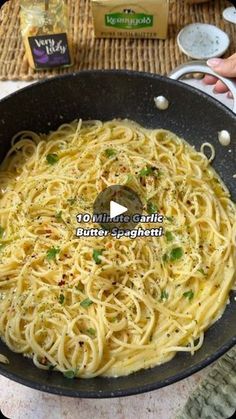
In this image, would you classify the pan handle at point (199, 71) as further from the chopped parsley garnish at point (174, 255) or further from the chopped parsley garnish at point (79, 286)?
the chopped parsley garnish at point (79, 286)

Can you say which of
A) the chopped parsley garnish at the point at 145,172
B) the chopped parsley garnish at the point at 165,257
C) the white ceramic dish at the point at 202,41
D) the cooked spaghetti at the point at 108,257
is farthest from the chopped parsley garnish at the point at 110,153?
the white ceramic dish at the point at 202,41

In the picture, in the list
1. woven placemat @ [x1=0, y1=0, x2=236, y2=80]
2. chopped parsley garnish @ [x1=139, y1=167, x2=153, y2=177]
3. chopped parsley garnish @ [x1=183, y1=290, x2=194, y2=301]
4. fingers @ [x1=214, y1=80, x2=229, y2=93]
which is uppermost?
woven placemat @ [x1=0, y1=0, x2=236, y2=80]

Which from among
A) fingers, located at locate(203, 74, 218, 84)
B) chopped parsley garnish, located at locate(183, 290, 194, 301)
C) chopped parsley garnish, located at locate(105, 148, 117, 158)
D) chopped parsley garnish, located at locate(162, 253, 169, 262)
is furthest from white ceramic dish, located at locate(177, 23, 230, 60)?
chopped parsley garnish, located at locate(183, 290, 194, 301)

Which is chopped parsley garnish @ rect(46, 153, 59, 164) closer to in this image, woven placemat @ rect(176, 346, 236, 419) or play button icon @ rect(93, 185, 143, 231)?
play button icon @ rect(93, 185, 143, 231)

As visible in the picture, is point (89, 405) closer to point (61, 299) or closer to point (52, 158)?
point (61, 299)

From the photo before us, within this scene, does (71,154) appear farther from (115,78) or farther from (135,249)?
(135,249)

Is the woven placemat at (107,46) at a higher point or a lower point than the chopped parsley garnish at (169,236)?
higher

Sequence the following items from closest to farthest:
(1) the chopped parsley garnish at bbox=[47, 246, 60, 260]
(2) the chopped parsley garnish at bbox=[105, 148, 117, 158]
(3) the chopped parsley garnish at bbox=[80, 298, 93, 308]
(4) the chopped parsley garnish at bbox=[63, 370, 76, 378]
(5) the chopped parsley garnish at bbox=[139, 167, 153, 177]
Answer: (4) the chopped parsley garnish at bbox=[63, 370, 76, 378] → (3) the chopped parsley garnish at bbox=[80, 298, 93, 308] → (1) the chopped parsley garnish at bbox=[47, 246, 60, 260] → (5) the chopped parsley garnish at bbox=[139, 167, 153, 177] → (2) the chopped parsley garnish at bbox=[105, 148, 117, 158]

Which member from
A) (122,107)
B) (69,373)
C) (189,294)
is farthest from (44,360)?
(122,107)
